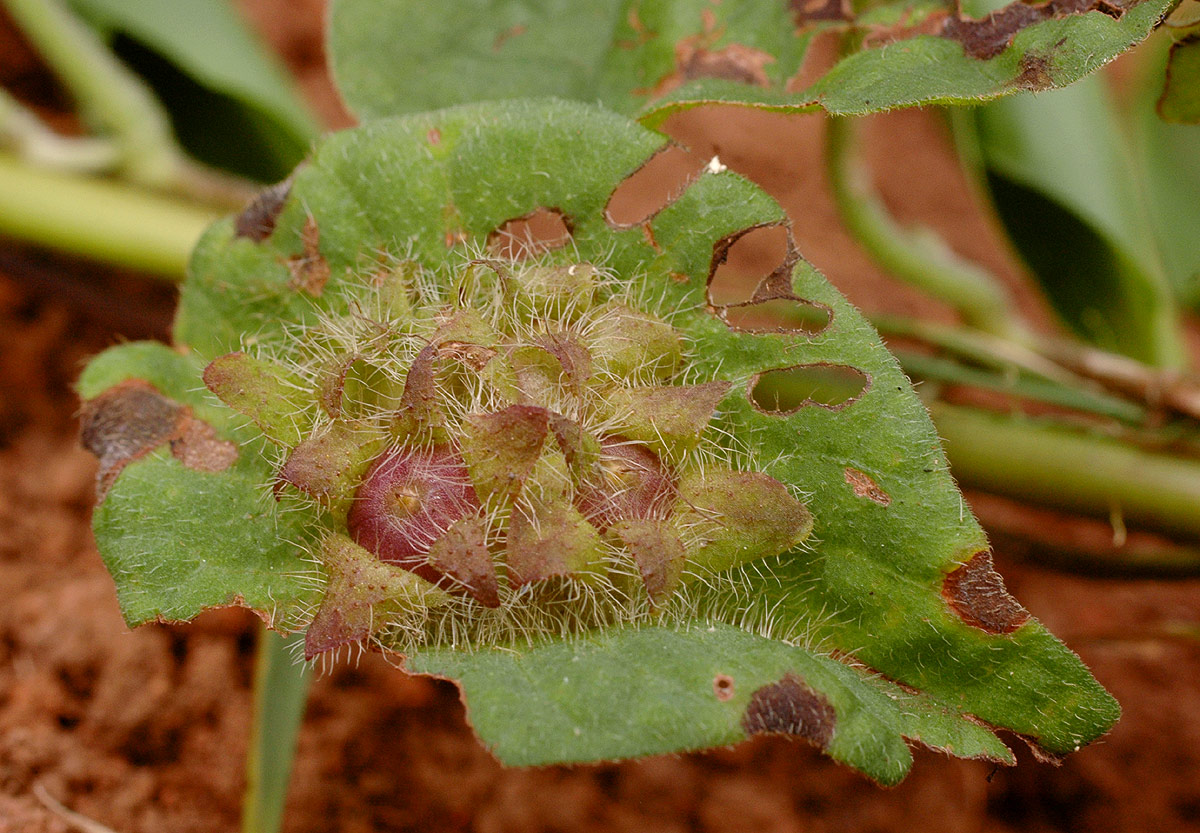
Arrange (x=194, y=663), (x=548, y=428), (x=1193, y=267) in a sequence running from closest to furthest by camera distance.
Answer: (x=548, y=428), (x=194, y=663), (x=1193, y=267)

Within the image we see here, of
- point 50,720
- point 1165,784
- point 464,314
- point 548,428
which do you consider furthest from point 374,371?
point 1165,784

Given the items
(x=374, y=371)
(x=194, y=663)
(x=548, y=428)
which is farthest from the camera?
(x=194, y=663)

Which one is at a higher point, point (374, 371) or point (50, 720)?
point (374, 371)

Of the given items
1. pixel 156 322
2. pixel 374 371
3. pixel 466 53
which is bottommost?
pixel 374 371

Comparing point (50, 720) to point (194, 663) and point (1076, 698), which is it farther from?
point (1076, 698)

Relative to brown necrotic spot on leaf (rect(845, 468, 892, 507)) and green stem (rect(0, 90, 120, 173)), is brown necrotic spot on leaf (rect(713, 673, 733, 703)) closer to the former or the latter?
brown necrotic spot on leaf (rect(845, 468, 892, 507))

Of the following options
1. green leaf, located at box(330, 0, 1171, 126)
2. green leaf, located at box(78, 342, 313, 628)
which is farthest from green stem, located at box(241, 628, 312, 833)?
green leaf, located at box(330, 0, 1171, 126)

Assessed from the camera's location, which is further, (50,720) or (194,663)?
(194,663)

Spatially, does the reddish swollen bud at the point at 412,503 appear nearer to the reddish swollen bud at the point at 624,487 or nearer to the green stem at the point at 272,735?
the reddish swollen bud at the point at 624,487
